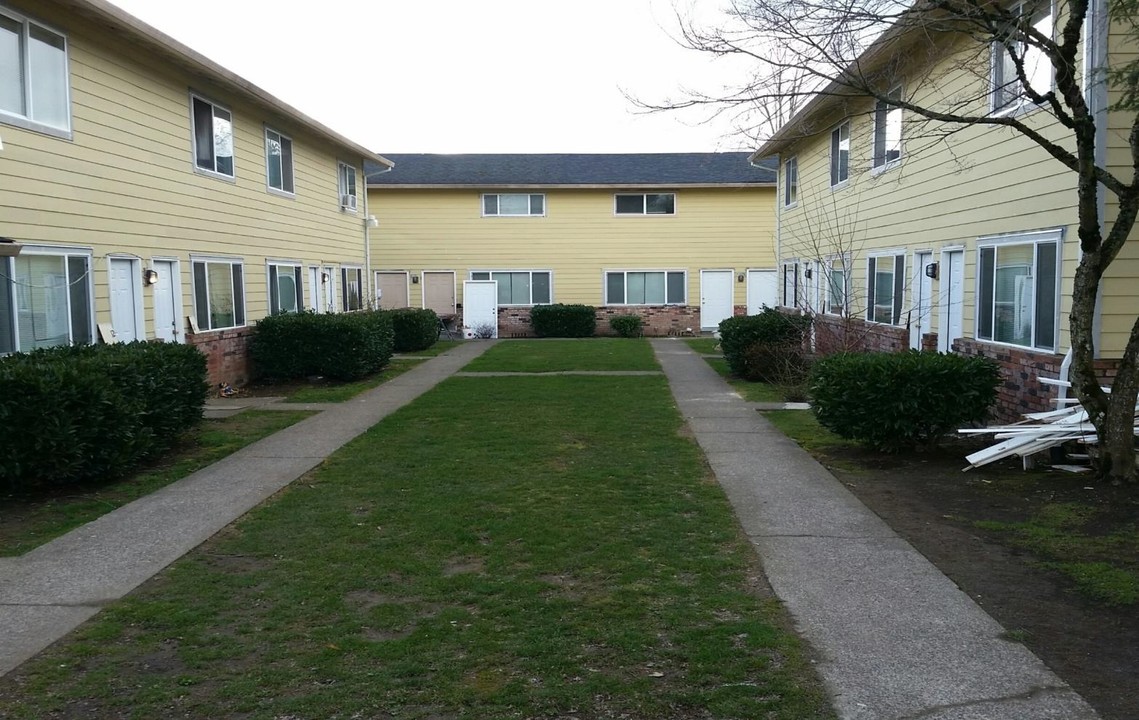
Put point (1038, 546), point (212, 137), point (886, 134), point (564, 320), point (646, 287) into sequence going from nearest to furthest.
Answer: point (1038, 546)
point (886, 134)
point (212, 137)
point (564, 320)
point (646, 287)

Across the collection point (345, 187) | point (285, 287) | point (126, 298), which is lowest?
point (126, 298)

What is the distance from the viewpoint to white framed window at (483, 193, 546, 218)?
31.6 meters

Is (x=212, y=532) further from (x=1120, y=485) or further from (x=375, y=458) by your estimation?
(x=1120, y=485)

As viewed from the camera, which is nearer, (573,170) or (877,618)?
(877,618)

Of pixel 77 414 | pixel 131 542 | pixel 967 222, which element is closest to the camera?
pixel 131 542

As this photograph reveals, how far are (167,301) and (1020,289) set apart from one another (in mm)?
11254

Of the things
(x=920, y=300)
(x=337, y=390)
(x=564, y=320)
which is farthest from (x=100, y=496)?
(x=564, y=320)

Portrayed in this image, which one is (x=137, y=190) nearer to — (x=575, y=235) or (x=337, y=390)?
(x=337, y=390)

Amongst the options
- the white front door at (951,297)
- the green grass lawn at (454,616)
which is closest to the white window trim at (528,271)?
the white front door at (951,297)

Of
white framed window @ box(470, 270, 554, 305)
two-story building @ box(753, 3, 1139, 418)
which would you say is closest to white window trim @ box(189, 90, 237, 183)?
two-story building @ box(753, 3, 1139, 418)

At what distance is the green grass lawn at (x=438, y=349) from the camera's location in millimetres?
24000

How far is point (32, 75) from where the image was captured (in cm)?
1044

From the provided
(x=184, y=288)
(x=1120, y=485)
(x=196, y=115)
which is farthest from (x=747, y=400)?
(x=196, y=115)

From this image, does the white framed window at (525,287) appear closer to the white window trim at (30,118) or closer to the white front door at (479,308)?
the white front door at (479,308)
